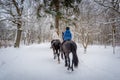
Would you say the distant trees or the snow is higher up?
the distant trees

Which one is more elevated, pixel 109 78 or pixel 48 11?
pixel 48 11

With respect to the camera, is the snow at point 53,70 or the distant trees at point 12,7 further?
the distant trees at point 12,7

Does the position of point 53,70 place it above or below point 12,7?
below

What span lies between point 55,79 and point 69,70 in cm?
140

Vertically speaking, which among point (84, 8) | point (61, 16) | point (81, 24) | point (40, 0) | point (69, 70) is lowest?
point (69, 70)

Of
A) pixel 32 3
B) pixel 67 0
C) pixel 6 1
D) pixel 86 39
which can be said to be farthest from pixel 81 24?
pixel 6 1

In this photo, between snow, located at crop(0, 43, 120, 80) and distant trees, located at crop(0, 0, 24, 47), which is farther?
distant trees, located at crop(0, 0, 24, 47)

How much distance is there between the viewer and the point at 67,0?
16.3 meters

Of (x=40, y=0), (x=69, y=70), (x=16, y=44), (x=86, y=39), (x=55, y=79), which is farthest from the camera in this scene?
(x=16, y=44)

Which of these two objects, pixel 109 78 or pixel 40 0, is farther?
pixel 40 0

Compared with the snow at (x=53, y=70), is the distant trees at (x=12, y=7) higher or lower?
higher

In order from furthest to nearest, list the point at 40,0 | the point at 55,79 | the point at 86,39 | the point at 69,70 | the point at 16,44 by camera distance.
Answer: the point at 16,44 < the point at 40,0 < the point at 86,39 < the point at 69,70 < the point at 55,79

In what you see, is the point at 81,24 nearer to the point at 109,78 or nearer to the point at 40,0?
the point at 40,0

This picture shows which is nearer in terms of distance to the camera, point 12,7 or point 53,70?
point 53,70
